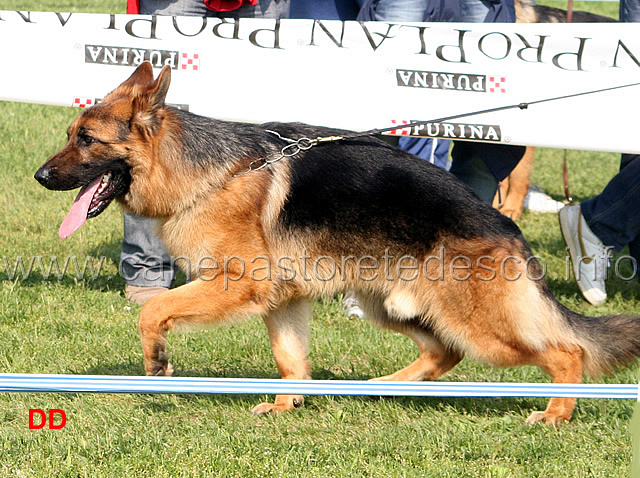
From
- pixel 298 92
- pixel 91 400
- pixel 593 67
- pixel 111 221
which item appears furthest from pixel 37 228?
pixel 593 67

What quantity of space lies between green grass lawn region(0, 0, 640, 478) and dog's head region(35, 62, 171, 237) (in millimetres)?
982

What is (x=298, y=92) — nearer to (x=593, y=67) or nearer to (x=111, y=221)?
(x=593, y=67)

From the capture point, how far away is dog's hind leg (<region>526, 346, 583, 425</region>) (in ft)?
12.0

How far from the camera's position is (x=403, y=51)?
5.17 meters

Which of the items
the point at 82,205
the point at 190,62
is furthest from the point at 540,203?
the point at 82,205

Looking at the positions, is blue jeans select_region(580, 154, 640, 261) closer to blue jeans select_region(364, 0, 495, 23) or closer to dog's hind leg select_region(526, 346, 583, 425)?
blue jeans select_region(364, 0, 495, 23)

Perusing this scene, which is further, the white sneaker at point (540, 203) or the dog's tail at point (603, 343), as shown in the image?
the white sneaker at point (540, 203)

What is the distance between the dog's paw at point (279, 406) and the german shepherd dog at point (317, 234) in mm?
22

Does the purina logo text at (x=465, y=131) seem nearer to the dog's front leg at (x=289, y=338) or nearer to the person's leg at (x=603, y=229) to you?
the person's leg at (x=603, y=229)

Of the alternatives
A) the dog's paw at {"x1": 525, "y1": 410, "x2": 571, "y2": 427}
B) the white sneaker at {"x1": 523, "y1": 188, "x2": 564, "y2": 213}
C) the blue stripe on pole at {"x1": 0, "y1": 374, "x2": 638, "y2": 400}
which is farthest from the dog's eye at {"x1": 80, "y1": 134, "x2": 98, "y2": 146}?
the white sneaker at {"x1": 523, "y1": 188, "x2": 564, "y2": 213}

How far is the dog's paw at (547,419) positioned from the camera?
12.0ft

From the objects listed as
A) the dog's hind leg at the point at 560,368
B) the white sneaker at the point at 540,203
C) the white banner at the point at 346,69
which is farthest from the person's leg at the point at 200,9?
the white sneaker at the point at 540,203

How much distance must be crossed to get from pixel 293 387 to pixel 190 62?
9.86 ft

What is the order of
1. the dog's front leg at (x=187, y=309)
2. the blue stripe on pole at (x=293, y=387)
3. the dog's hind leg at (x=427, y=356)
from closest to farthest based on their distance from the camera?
the blue stripe on pole at (x=293, y=387), the dog's front leg at (x=187, y=309), the dog's hind leg at (x=427, y=356)
